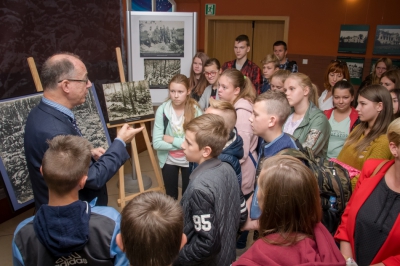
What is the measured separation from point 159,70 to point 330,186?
289 cm

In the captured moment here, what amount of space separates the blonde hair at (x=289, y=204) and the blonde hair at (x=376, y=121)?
1.30 meters

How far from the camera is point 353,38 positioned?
6.96m

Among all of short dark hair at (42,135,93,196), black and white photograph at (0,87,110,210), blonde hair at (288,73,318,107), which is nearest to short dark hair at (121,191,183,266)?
short dark hair at (42,135,93,196)

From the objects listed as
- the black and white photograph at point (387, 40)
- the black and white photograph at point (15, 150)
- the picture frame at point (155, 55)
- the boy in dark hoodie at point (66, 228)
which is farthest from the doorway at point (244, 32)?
the boy in dark hoodie at point (66, 228)

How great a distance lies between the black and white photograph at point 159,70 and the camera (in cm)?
406

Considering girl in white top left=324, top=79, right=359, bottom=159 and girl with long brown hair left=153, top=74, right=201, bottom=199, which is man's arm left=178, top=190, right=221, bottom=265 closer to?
girl with long brown hair left=153, top=74, right=201, bottom=199

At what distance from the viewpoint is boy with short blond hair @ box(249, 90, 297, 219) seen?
6.32 ft

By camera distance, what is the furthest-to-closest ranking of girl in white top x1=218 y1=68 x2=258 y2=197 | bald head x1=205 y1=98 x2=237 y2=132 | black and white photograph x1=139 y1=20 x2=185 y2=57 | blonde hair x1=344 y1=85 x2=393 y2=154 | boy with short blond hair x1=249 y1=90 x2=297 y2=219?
1. black and white photograph x1=139 y1=20 x2=185 y2=57
2. girl in white top x1=218 y1=68 x2=258 y2=197
3. blonde hair x1=344 y1=85 x2=393 y2=154
4. bald head x1=205 y1=98 x2=237 y2=132
5. boy with short blond hair x1=249 y1=90 x2=297 y2=219

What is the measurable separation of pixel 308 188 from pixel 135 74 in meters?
3.30

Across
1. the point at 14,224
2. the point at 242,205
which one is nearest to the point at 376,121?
the point at 242,205

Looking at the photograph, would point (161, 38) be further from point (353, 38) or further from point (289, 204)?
point (353, 38)

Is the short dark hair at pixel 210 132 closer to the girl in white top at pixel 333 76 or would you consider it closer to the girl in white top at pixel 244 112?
the girl in white top at pixel 244 112

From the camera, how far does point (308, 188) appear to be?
1.12 m

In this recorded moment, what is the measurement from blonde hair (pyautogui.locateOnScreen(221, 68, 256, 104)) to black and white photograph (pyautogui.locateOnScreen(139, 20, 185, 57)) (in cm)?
142
